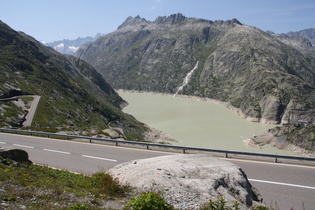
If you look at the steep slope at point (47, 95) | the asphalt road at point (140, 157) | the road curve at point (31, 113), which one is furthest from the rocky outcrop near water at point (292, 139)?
the road curve at point (31, 113)

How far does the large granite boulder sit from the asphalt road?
187cm

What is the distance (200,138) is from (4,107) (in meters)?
56.2

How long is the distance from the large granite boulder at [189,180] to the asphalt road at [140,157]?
1.87m

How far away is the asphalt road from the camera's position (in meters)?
11.3

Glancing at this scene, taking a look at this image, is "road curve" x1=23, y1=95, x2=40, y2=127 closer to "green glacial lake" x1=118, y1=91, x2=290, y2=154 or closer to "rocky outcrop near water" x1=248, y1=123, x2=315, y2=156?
"green glacial lake" x1=118, y1=91, x2=290, y2=154

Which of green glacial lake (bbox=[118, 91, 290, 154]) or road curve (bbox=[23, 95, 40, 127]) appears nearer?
road curve (bbox=[23, 95, 40, 127])

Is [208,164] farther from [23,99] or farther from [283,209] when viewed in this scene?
[23,99]

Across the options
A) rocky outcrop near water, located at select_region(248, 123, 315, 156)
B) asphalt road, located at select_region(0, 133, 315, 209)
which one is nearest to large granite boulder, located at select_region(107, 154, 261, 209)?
asphalt road, located at select_region(0, 133, 315, 209)

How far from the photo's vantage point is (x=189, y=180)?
920 centimetres

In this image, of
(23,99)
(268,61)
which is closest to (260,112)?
(268,61)

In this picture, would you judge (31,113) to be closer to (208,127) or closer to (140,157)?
(140,157)

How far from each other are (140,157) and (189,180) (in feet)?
31.6

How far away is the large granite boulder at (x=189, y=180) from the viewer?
8.04 meters

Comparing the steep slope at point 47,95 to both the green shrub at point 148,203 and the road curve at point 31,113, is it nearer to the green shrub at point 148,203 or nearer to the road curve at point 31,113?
the road curve at point 31,113
